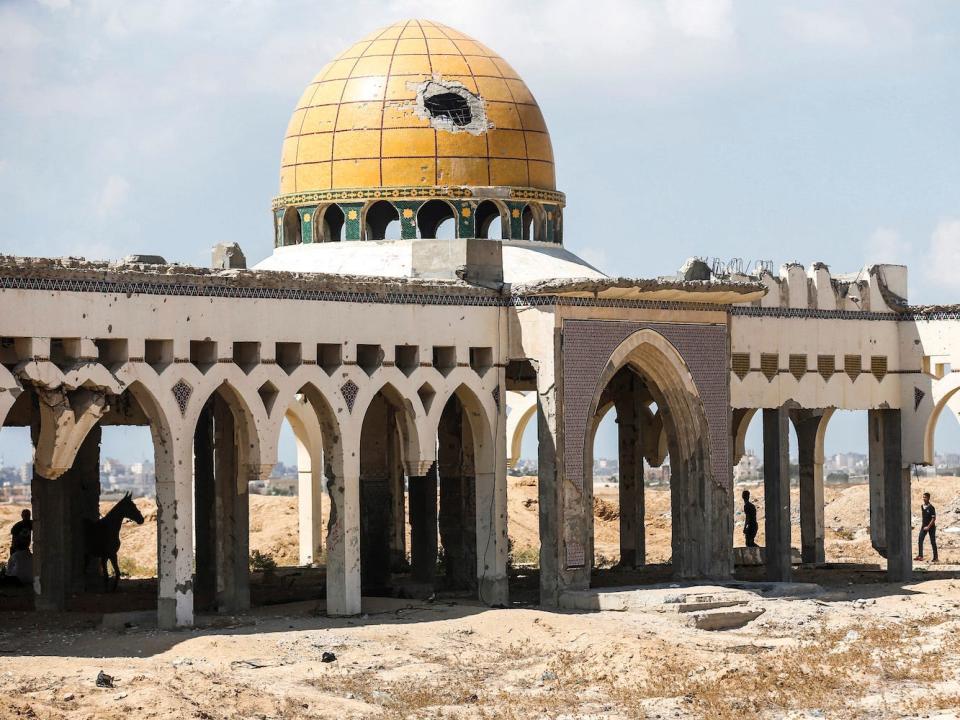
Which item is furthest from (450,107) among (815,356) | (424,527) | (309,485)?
(309,485)

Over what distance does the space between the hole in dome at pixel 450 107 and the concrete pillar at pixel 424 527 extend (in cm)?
476

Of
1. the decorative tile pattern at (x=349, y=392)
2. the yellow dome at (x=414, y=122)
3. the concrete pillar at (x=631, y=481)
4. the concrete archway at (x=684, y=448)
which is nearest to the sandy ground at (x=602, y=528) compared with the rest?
the concrete pillar at (x=631, y=481)

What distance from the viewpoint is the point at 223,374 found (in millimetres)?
23531

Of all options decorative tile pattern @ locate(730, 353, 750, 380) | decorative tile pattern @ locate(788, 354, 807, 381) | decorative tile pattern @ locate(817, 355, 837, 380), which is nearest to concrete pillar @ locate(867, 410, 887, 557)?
decorative tile pattern @ locate(817, 355, 837, 380)

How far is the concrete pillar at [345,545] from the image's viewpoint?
24.5 metres

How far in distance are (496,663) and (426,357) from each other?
473 centimetres

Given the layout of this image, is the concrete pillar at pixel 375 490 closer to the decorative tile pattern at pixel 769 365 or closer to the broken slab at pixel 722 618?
the decorative tile pattern at pixel 769 365

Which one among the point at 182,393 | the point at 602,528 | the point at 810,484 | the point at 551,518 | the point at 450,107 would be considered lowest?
the point at 602,528

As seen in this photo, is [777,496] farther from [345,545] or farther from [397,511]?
[345,545]

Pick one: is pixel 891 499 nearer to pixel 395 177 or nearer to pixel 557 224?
pixel 557 224

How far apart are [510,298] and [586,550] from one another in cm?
327

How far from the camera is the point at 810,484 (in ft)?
110

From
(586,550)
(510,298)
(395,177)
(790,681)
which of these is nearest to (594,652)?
(790,681)

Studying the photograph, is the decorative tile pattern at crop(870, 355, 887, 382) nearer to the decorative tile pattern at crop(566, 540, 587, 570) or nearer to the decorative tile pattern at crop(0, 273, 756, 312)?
the decorative tile pattern at crop(0, 273, 756, 312)
